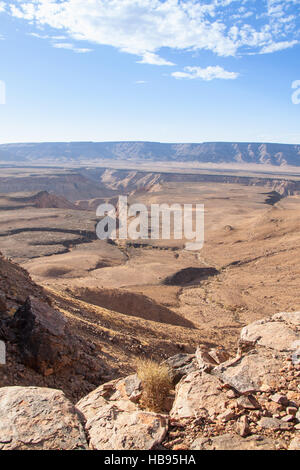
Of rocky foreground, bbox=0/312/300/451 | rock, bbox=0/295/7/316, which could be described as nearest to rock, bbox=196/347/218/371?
rocky foreground, bbox=0/312/300/451

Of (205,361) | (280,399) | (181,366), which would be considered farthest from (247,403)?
(181,366)

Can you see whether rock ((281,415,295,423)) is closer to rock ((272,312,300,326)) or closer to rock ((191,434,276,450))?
rock ((191,434,276,450))

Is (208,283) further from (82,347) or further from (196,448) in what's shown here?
(196,448)

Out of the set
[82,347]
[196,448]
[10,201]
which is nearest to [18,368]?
[82,347]

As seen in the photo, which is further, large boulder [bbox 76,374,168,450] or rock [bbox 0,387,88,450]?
large boulder [bbox 76,374,168,450]

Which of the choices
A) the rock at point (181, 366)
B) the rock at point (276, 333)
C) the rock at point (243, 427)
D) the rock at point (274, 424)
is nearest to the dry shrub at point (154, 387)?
the rock at point (181, 366)

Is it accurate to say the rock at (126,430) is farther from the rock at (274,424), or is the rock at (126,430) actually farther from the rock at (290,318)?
the rock at (290,318)
